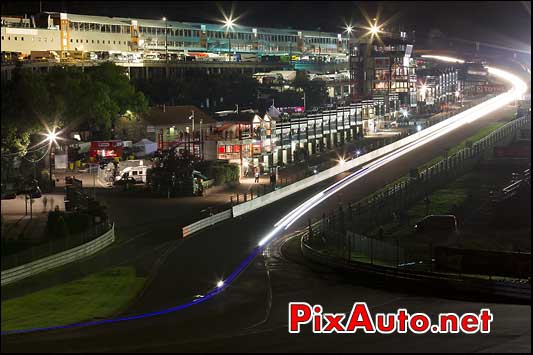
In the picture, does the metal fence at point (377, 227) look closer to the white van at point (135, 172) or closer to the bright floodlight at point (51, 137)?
the white van at point (135, 172)

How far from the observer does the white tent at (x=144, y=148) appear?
161ft

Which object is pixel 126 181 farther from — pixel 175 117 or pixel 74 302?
pixel 74 302

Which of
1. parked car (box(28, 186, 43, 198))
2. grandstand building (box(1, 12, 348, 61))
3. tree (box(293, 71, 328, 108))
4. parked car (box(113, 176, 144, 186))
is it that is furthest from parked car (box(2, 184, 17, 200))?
tree (box(293, 71, 328, 108))

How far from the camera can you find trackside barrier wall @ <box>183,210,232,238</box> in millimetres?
29125

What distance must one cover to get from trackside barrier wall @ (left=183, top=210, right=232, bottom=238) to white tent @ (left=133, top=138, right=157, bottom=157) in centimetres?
1725

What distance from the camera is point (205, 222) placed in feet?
99.8

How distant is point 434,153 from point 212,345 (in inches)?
1806

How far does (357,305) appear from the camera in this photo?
19875mm

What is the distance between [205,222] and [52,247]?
22.9 ft

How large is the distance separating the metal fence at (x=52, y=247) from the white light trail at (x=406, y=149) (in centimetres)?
466

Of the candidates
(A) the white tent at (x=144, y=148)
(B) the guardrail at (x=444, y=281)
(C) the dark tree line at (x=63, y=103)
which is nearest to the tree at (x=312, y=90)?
(C) the dark tree line at (x=63, y=103)

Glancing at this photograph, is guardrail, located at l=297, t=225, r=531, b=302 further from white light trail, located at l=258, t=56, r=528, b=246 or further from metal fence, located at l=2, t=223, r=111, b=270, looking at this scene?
metal fence, located at l=2, t=223, r=111, b=270

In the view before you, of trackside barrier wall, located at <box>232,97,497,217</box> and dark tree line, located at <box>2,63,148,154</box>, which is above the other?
dark tree line, located at <box>2,63,148,154</box>

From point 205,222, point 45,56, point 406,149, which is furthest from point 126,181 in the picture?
point 45,56
